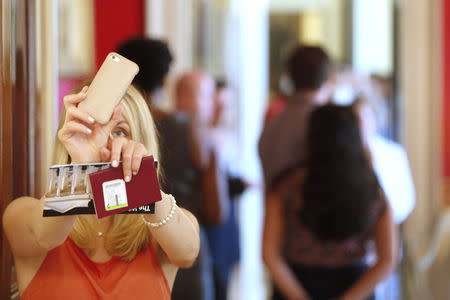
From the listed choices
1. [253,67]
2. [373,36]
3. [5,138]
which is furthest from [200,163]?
[253,67]

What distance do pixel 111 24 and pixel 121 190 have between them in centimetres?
406

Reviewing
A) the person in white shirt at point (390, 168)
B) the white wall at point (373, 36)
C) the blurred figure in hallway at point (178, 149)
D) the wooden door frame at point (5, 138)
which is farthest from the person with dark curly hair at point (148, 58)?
the white wall at point (373, 36)

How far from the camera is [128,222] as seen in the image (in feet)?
5.35

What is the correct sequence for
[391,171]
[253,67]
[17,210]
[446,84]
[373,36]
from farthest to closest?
[253,67], [373,36], [446,84], [391,171], [17,210]

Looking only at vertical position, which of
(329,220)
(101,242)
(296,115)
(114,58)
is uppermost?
(114,58)

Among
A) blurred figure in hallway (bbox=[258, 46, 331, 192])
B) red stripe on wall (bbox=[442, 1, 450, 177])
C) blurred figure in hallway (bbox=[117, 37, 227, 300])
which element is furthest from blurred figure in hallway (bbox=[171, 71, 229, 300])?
red stripe on wall (bbox=[442, 1, 450, 177])

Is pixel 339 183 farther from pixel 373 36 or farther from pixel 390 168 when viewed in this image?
pixel 373 36

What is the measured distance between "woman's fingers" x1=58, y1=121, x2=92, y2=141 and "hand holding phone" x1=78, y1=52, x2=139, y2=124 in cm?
3

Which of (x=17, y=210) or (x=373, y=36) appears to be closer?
(x=17, y=210)

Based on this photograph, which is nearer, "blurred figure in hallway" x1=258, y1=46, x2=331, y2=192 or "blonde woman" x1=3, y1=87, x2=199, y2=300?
"blonde woman" x1=3, y1=87, x2=199, y2=300

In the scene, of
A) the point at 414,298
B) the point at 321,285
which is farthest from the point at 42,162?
the point at 414,298

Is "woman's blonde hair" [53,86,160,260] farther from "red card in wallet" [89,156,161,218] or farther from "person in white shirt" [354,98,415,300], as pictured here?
"person in white shirt" [354,98,415,300]

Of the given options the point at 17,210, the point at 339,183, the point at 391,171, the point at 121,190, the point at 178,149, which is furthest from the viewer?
the point at 391,171

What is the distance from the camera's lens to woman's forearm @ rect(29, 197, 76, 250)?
1473 millimetres
